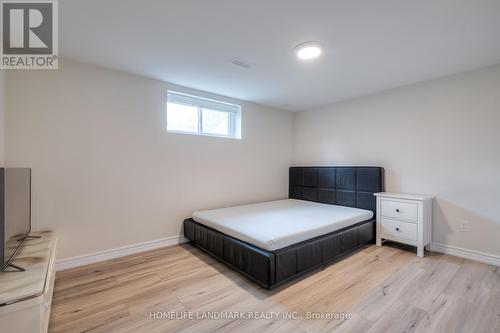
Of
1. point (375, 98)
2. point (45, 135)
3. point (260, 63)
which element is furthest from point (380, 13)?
point (45, 135)

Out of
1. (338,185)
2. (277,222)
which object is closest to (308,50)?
(277,222)

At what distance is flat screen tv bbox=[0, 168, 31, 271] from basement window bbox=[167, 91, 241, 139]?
1.67 m

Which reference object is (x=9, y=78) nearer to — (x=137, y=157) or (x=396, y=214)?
(x=137, y=157)

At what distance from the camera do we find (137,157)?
2.79 m

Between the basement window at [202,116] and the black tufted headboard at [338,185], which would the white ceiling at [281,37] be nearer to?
the basement window at [202,116]

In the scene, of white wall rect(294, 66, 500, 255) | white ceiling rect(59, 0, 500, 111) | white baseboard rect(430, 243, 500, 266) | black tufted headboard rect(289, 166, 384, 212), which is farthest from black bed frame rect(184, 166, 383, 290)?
white ceiling rect(59, 0, 500, 111)

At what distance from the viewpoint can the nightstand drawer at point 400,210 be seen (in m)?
2.71

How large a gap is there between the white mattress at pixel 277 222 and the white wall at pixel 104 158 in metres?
0.60

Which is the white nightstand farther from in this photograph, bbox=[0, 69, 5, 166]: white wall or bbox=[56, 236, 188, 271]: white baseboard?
bbox=[0, 69, 5, 166]: white wall

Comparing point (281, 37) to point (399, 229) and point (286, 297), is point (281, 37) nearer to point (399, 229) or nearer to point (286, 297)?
point (286, 297)

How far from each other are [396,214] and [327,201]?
114cm

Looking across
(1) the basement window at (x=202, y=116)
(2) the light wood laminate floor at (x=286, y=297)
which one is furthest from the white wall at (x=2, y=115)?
(1) the basement window at (x=202, y=116)

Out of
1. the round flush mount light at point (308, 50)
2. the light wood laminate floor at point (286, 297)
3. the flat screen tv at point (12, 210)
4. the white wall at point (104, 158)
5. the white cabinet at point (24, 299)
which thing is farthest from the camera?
the white wall at point (104, 158)

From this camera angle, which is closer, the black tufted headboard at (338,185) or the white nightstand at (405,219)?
the white nightstand at (405,219)
